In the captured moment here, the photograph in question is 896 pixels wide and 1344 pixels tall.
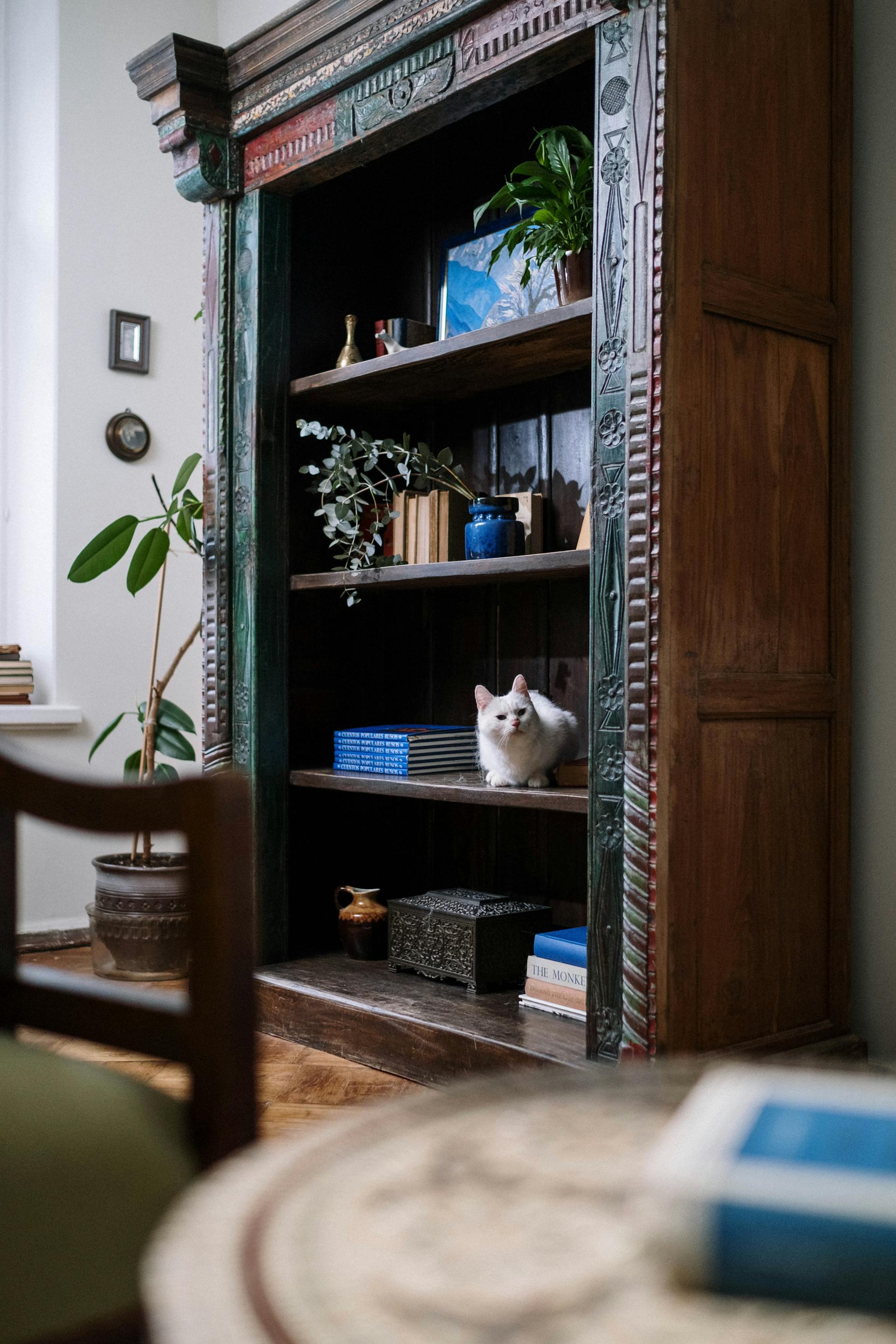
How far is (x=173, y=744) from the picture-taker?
3.32m

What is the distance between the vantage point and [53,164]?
12.4 feet

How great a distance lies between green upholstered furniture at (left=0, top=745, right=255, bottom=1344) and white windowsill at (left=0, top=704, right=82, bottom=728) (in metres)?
2.66

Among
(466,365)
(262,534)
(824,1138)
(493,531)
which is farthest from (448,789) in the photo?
(824,1138)

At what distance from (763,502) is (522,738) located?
0.69 m

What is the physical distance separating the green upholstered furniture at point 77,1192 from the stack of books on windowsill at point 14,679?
2.90 m

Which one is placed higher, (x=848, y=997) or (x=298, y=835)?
(x=298, y=835)

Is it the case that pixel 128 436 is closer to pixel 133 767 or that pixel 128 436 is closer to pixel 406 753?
pixel 133 767

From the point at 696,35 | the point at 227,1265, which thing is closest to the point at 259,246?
the point at 696,35

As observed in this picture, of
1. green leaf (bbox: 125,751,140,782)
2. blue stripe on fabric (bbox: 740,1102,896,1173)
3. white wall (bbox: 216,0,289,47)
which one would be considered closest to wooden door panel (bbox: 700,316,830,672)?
blue stripe on fabric (bbox: 740,1102,896,1173)

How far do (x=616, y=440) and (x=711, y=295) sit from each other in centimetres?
27

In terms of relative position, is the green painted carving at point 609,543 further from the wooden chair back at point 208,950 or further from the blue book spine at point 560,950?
the wooden chair back at point 208,950

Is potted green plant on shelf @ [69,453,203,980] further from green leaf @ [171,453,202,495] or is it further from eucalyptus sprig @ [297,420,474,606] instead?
eucalyptus sprig @ [297,420,474,606]

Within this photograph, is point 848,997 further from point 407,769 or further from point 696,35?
point 696,35

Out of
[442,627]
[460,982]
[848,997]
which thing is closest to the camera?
[848,997]
